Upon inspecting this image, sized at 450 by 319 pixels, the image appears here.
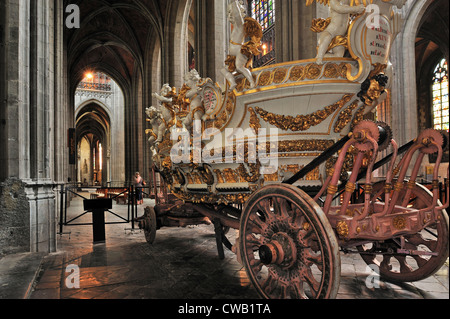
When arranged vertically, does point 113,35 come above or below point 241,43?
above

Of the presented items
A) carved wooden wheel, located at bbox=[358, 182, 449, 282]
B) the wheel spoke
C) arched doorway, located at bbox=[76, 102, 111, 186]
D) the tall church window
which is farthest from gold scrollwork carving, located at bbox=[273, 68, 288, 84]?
arched doorway, located at bbox=[76, 102, 111, 186]

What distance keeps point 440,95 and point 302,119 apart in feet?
77.7

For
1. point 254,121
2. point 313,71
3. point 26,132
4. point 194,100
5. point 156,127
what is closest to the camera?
point 313,71

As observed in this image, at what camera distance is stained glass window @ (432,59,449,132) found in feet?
69.2

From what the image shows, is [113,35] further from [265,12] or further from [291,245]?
[291,245]

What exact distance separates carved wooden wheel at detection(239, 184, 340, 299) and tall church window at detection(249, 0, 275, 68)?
55.5ft

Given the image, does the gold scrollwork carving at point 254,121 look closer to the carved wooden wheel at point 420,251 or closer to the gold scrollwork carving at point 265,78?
the gold scrollwork carving at point 265,78

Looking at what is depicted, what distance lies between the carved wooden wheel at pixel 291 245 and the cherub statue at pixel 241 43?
3.76 ft

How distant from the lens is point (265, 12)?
19.1 m

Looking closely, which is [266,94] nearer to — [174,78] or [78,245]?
[78,245]

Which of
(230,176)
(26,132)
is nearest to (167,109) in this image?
(26,132)

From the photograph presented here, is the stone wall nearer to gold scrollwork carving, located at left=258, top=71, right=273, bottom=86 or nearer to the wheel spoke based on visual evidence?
gold scrollwork carving, located at left=258, top=71, right=273, bottom=86
